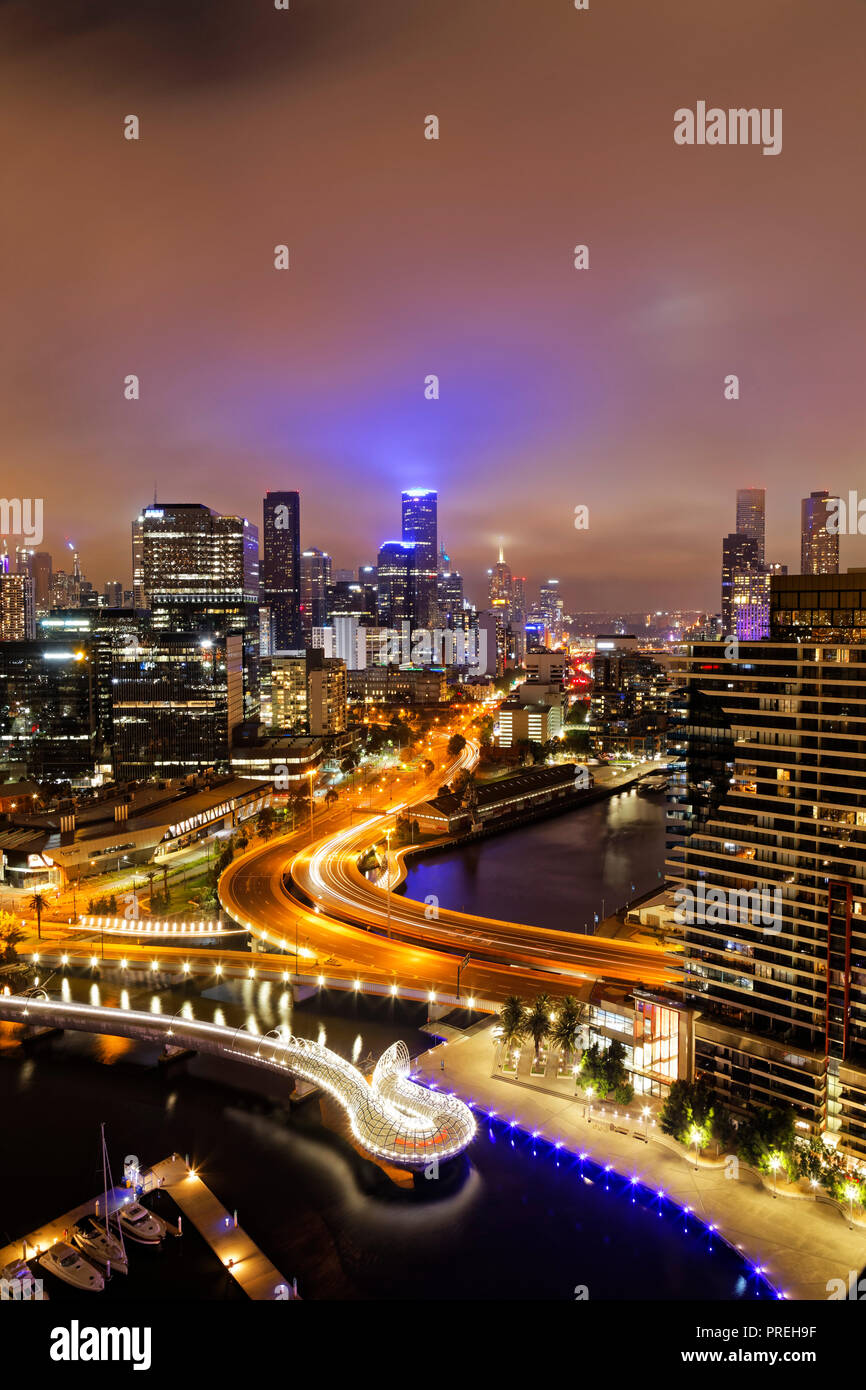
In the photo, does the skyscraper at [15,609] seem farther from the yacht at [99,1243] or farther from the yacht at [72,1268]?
the yacht at [72,1268]

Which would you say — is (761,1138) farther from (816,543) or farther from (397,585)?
(397,585)

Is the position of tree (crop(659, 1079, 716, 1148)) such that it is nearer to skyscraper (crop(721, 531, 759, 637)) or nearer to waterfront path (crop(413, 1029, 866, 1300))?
waterfront path (crop(413, 1029, 866, 1300))

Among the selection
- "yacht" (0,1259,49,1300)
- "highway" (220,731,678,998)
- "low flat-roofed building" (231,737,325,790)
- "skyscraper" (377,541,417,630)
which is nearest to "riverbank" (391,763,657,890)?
"highway" (220,731,678,998)

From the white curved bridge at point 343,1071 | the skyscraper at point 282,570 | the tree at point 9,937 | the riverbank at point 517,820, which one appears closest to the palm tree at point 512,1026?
the white curved bridge at point 343,1071

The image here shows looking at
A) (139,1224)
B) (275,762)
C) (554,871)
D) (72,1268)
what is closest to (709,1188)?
(139,1224)

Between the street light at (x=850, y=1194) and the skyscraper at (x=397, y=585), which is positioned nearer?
the street light at (x=850, y=1194)

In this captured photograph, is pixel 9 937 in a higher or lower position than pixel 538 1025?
lower
